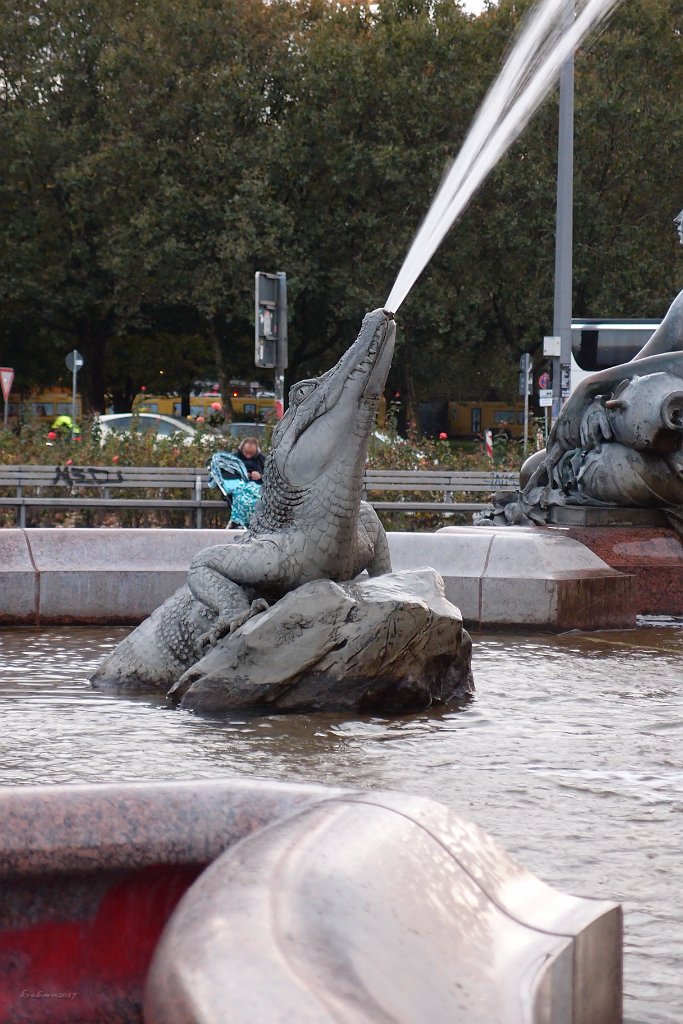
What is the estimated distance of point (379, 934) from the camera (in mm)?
1649

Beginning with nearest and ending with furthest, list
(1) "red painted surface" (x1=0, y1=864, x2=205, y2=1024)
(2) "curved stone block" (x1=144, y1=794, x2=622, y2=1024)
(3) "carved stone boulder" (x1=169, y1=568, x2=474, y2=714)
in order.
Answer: (2) "curved stone block" (x1=144, y1=794, x2=622, y2=1024) < (1) "red painted surface" (x1=0, y1=864, x2=205, y2=1024) < (3) "carved stone boulder" (x1=169, y1=568, x2=474, y2=714)

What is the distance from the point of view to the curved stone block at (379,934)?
1.47 meters

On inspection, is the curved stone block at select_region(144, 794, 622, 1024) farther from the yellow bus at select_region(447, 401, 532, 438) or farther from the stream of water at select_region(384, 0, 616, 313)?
the yellow bus at select_region(447, 401, 532, 438)

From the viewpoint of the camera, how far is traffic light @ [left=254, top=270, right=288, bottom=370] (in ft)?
52.8

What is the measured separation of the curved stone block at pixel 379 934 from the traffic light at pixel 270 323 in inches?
558

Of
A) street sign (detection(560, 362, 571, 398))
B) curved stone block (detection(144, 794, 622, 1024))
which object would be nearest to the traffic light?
street sign (detection(560, 362, 571, 398))

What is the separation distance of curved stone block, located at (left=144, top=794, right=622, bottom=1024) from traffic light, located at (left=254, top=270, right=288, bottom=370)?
46.5ft

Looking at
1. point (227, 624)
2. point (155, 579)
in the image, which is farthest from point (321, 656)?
point (155, 579)

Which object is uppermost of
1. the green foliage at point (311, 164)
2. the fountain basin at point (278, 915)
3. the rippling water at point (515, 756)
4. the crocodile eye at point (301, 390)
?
the green foliage at point (311, 164)

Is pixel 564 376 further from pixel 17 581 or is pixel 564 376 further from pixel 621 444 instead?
pixel 17 581

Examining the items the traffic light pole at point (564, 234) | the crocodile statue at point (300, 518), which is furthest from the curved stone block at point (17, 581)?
the traffic light pole at point (564, 234)

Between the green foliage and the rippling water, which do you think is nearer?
the rippling water

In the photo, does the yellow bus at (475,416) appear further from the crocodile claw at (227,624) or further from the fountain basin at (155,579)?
the crocodile claw at (227,624)

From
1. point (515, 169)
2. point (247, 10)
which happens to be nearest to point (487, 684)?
point (515, 169)
